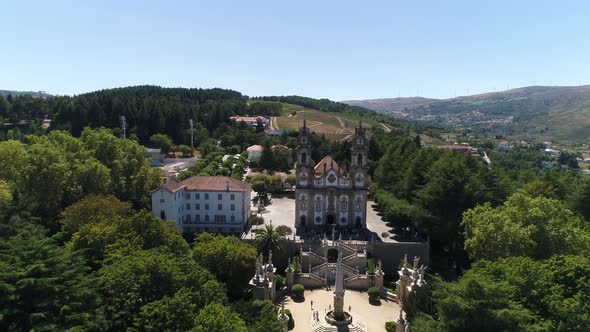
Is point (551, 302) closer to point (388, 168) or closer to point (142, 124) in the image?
point (388, 168)

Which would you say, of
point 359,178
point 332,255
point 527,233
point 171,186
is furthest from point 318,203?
point 527,233

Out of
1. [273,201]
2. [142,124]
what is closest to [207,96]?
[142,124]

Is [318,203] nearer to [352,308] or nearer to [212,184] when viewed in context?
[212,184]

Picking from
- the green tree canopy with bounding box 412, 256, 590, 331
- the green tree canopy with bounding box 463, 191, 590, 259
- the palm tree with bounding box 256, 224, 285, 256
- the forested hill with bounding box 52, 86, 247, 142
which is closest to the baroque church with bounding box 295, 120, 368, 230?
the palm tree with bounding box 256, 224, 285, 256

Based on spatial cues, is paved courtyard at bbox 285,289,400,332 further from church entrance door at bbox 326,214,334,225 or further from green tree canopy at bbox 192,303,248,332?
church entrance door at bbox 326,214,334,225

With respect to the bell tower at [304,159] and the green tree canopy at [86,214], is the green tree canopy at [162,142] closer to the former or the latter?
the bell tower at [304,159]

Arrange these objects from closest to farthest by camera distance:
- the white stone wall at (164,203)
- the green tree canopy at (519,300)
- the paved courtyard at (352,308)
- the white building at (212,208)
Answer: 1. the green tree canopy at (519,300)
2. the paved courtyard at (352,308)
3. the white stone wall at (164,203)
4. the white building at (212,208)

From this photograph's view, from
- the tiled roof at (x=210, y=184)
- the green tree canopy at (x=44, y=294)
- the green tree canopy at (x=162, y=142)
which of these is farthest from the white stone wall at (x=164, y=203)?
the green tree canopy at (x=162, y=142)
